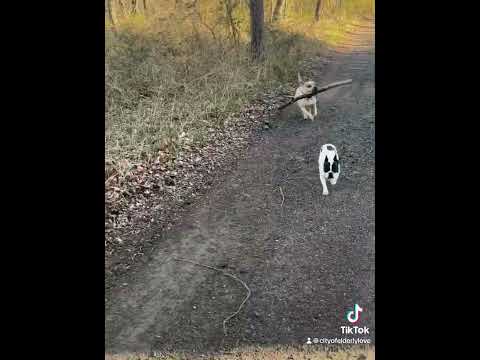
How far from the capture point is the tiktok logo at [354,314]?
3.30m

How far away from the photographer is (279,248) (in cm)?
352

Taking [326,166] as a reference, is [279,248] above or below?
below

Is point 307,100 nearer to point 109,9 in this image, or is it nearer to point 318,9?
point 318,9

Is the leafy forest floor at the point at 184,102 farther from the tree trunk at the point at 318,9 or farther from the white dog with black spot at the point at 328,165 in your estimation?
the white dog with black spot at the point at 328,165

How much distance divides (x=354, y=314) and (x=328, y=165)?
4.28 ft

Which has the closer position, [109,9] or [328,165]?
[328,165]

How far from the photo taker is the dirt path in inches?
123

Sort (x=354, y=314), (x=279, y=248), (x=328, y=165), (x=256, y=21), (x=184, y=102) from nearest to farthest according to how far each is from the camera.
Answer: (x=354, y=314) < (x=279, y=248) < (x=328, y=165) < (x=256, y=21) < (x=184, y=102)

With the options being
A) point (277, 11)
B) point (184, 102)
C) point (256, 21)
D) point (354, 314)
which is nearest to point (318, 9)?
point (277, 11)

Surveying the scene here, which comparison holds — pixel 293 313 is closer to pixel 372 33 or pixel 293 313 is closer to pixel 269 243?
pixel 269 243

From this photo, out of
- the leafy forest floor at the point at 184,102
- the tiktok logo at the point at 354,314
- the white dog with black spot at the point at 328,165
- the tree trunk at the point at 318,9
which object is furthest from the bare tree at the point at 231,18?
the tiktok logo at the point at 354,314

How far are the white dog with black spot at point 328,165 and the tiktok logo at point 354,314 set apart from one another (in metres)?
1.04

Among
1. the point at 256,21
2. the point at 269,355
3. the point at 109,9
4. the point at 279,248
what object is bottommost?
the point at 269,355
